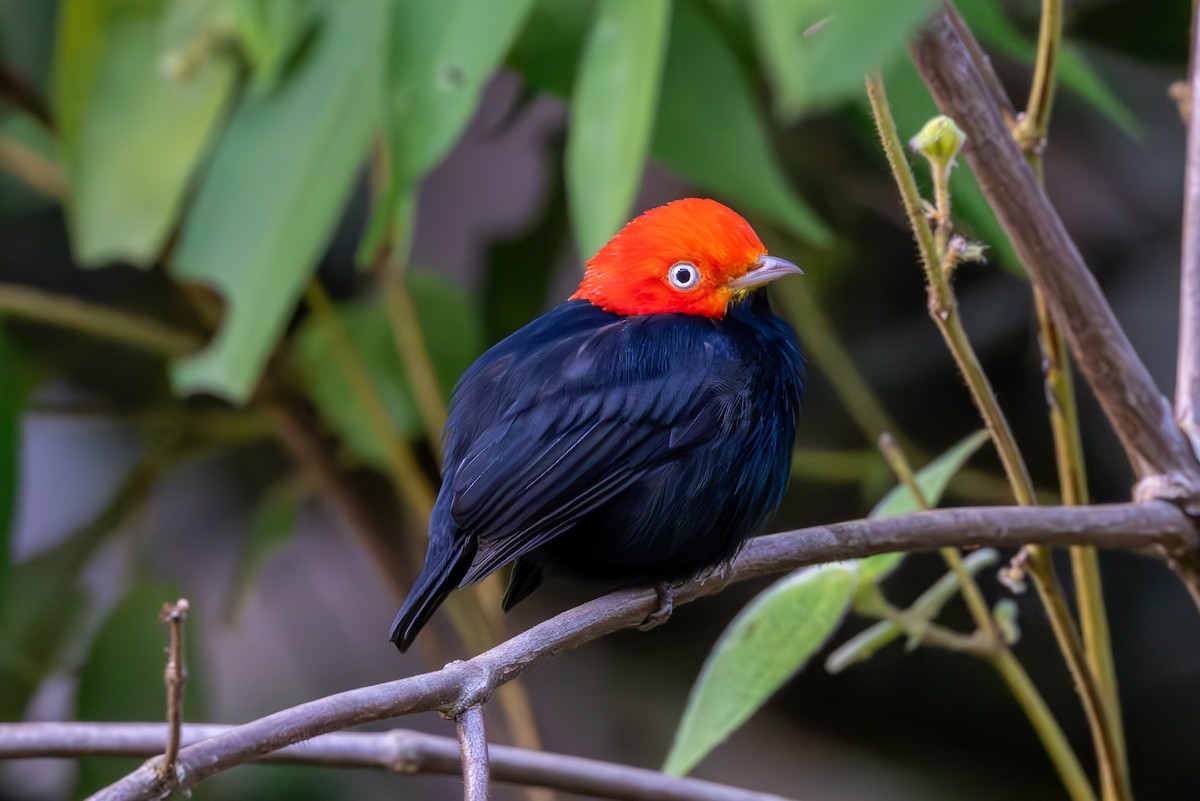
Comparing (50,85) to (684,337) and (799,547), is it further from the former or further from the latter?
(799,547)

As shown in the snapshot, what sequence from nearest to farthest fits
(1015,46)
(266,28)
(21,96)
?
(266,28)
(1015,46)
(21,96)

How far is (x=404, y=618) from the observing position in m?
1.15

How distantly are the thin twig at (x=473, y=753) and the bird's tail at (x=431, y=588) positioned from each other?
201mm

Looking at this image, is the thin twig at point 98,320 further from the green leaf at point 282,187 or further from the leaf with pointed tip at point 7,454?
the green leaf at point 282,187

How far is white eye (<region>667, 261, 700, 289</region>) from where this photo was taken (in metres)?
1.38

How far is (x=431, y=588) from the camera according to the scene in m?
1.19

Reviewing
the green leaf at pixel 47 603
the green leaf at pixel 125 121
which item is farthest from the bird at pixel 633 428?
the green leaf at pixel 47 603

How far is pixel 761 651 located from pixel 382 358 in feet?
4.53

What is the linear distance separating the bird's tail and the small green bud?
57 centimetres

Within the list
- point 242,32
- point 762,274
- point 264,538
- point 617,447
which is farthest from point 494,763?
point 264,538

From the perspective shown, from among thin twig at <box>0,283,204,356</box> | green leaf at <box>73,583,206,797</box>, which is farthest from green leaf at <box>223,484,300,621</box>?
thin twig at <box>0,283,204,356</box>

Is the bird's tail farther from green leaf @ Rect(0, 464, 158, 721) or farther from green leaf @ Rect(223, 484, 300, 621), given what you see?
green leaf @ Rect(0, 464, 158, 721)

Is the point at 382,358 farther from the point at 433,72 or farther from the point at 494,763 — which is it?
the point at 494,763

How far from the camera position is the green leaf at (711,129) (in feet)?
5.98
